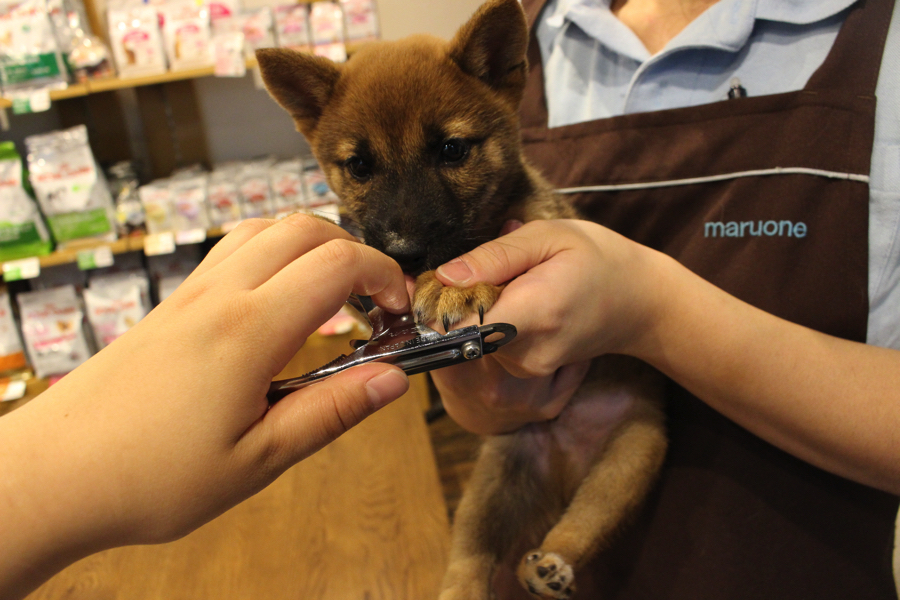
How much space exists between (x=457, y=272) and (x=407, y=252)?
17 cm

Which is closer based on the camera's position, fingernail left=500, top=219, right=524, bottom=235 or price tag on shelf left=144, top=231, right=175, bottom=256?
fingernail left=500, top=219, right=524, bottom=235

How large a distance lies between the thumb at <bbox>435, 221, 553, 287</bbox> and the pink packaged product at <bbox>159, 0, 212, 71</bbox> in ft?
8.72

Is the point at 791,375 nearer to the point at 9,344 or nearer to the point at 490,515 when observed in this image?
the point at 490,515

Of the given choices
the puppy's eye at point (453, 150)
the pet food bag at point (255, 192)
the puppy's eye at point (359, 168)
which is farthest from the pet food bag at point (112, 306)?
the puppy's eye at point (453, 150)

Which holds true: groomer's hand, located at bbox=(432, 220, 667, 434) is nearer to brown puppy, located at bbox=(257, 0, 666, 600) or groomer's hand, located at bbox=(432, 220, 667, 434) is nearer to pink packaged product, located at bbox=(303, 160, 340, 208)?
brown puppy, located at bbox=(257, 0, 666, 600)

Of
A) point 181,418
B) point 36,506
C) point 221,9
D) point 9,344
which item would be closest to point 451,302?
point 181,418

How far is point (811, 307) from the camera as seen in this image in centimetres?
95

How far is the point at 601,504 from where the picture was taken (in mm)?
1121

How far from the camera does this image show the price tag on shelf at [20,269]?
8.55 feet

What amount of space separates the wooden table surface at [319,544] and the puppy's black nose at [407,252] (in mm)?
291

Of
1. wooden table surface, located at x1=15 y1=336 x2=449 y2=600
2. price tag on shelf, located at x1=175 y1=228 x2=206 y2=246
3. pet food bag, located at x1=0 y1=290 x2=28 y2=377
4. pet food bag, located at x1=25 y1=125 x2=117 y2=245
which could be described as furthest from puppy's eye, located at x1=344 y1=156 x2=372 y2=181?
pet food bag, located at x1=0 y1=290 x2=28 y2=377

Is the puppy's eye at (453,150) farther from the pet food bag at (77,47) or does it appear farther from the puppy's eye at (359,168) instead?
the pet food bag at (77,47)

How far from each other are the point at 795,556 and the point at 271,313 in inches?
41.6

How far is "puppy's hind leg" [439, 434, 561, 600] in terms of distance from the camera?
1.15 meters
